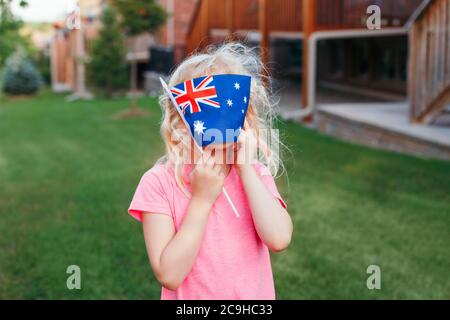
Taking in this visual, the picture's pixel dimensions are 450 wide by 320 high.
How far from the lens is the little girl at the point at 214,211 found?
1758mm

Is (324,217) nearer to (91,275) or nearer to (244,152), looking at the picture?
(91,275)

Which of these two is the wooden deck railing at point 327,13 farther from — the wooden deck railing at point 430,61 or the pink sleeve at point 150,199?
the pink sleeve at point 150,199

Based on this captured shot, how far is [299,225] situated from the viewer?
551 cm

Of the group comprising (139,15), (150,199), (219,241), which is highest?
(139,15)

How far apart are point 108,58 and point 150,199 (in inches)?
742

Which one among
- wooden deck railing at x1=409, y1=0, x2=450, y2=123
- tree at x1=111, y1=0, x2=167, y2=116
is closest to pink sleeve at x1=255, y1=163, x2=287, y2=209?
wooden deck railing at x1=409, y1=0, x2=450, y2=123

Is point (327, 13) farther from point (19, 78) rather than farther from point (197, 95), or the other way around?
point (19, 78)

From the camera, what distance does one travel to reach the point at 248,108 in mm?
1879

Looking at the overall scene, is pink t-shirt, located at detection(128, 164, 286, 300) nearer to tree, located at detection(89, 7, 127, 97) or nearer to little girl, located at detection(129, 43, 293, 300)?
little girl, located at detection(129, 43, 293, 300)

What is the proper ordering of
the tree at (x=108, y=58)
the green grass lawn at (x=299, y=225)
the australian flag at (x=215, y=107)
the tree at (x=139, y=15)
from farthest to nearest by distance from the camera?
the tree at (x=108, y=58), the tree at (x=139, y=15), the green grass lawn at (x=299, y=225), the australian flag at (x=215, y=107)

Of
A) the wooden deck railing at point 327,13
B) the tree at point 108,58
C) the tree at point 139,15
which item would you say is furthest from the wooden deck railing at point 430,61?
the tree at point 108,58

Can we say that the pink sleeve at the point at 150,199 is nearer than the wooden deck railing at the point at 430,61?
Yes

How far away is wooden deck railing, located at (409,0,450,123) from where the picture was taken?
8.32 meters

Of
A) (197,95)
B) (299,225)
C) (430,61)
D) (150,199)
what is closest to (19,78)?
(430,61)
